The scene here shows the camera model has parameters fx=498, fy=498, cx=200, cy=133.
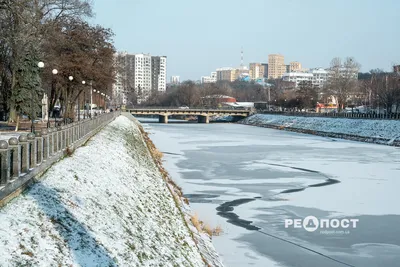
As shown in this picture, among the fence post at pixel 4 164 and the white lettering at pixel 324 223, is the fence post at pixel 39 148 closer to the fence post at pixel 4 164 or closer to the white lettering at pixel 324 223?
the fence post at pixel 4 164

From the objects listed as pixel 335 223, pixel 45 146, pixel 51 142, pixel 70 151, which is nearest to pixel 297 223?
pixel 335 223

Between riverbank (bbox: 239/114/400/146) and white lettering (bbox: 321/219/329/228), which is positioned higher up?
riverbank (bbox: 239/114/400/146)

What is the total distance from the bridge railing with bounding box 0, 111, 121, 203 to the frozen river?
564cm

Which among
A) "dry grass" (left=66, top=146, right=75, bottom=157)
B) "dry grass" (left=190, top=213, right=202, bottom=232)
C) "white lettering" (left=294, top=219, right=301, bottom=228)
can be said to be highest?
"dry grass" (left=66, top=146, right=75, bottom=157)

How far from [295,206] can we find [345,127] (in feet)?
202

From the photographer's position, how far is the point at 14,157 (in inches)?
434

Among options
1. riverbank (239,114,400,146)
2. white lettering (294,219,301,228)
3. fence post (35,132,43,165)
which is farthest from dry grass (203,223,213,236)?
riverbank (239,114,400,146)

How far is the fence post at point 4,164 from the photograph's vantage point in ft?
33.0

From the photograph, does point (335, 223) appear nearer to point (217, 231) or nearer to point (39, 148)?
point (217, 231)

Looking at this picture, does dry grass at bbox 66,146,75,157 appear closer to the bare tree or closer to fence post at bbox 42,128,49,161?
fence post at bbox 42,128,49,161

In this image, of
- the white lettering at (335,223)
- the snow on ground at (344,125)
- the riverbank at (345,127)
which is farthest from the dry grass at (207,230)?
the snow on ground at (344,125)

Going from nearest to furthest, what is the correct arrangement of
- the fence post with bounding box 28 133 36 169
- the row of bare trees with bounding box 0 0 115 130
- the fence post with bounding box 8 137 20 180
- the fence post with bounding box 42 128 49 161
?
the fence post with bounding box 8 137 20 180 < the fence post with bounding box 28 133 36 169 < the fence post with bounding box 42 128 49 161 < the row of bare trees with bounding box 0 0 115 130

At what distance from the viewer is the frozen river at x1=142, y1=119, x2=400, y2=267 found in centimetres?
1427

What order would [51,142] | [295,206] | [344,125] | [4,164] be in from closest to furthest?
[4,164] < [51,142] < [295,206] < [344,125]
